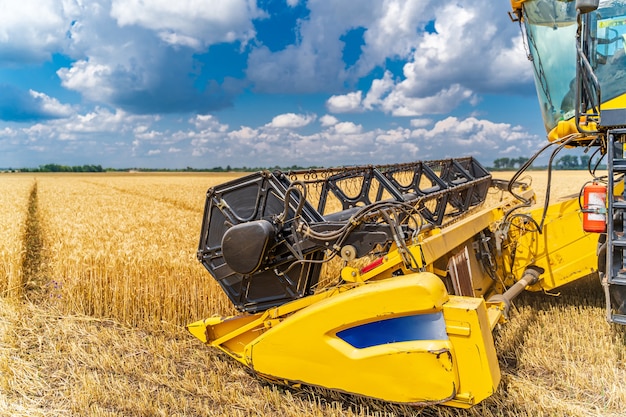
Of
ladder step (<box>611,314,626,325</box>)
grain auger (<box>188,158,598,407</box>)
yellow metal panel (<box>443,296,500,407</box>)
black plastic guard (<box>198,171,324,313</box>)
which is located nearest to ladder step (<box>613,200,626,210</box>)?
ladder step (<box>611,314,626,325</box>)

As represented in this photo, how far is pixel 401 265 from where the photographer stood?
303 cm

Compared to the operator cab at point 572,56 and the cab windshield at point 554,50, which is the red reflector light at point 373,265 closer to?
the operator cab at point 572,56

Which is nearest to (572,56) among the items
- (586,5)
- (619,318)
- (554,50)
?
(554,50)

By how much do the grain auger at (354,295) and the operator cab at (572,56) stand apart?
38.4 inches

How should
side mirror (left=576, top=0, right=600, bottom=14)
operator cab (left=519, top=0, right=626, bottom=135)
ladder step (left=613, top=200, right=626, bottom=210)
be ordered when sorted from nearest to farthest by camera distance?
side mirror (left=576, top=0, right=600, bottom=14) < ladder step (left=613, top=200, right=626, bottom=210) < operator cab (left=519, top=0, right=626, bottom=135)

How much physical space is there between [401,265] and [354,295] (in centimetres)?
40

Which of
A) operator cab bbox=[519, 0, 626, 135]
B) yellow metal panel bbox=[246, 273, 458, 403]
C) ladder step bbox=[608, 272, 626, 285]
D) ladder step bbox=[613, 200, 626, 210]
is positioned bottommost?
yellow metal panel bbox=[246, 273, 458, 403]

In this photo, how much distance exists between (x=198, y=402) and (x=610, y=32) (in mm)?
3824

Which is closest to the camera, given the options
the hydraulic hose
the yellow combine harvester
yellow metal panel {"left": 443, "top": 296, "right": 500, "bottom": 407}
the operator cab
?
yellow metal panel {"left": 443, "top": 296, "right": 500, "bottom": 407}

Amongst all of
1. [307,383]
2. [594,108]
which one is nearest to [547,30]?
[594,108]

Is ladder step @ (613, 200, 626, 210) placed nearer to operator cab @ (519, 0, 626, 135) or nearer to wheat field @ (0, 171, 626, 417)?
operator cab @ (519, 0, 626, 135)

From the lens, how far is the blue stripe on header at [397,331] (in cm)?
259

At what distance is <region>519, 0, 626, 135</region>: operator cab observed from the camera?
3.50 m

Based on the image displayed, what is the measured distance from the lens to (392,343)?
270 centimetres
